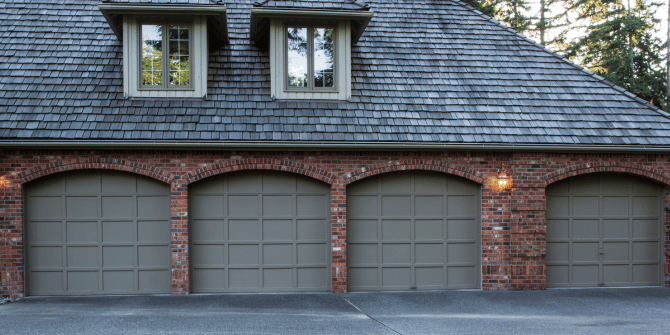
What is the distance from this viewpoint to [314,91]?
8.23 meters

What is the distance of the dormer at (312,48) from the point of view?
812cm

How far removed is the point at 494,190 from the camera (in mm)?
8023

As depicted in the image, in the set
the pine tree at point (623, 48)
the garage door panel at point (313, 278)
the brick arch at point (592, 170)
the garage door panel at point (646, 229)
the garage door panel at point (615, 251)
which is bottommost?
the garage door panel at point (313, 278)

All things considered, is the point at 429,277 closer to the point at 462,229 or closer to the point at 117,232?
the point at 462,229

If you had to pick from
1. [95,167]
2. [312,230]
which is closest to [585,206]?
[312,230]

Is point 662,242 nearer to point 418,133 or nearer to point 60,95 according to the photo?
point 418,133

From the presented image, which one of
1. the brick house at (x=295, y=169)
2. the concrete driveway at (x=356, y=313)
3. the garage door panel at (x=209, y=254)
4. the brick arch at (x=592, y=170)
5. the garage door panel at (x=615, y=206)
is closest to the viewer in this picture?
the concrete driveway at (x=356, y=313)

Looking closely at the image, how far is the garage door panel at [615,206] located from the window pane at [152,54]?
8798 mm

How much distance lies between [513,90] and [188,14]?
6394 mm

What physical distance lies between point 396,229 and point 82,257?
18.7 feet

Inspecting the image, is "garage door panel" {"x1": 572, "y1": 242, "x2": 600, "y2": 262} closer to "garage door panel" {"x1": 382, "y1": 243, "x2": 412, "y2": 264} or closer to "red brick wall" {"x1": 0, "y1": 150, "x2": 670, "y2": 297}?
"red brick wall" {"x1": 0, "y1": 150, "x2": 670, "y2": 297}

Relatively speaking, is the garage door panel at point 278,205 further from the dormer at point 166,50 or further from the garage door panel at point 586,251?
the garage door panel at point 586,251

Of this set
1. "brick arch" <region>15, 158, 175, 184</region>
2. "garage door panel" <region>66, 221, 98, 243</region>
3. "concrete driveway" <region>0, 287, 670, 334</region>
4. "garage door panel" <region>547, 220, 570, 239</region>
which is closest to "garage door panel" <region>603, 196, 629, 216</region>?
"garage door panel" <region>547, 220, 570, 239</region>

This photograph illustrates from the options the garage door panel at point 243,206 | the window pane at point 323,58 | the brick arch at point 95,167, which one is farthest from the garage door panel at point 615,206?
the brick arch at point 95,167
